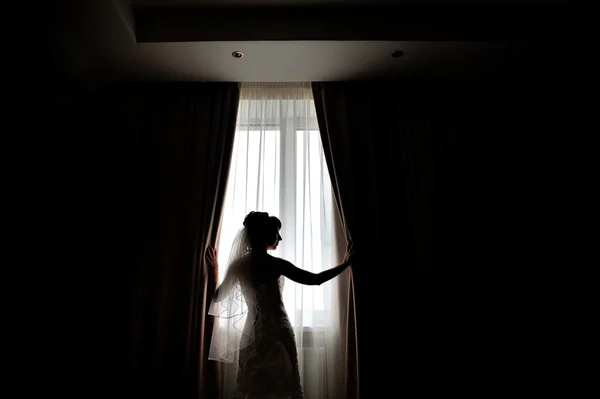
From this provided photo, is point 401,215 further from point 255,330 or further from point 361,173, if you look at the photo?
point 255,330

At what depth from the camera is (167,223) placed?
97.6 inches

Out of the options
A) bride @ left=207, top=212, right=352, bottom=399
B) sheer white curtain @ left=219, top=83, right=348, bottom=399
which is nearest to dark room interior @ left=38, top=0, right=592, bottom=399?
sheer white curtain @ left=219, top=83, right=348, bottom=399

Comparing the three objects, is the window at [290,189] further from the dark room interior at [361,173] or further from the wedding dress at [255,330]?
the wedding dress at [255,330]

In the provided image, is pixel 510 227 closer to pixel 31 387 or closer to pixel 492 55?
pixel 492 55

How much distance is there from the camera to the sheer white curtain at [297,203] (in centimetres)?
229

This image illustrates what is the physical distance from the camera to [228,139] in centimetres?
256

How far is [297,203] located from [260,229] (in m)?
0.48

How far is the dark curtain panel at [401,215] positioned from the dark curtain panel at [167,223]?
2.71ft

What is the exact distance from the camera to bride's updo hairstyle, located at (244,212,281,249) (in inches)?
82.4

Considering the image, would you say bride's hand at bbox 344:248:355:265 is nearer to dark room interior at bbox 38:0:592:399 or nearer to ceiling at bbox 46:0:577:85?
dark room interior at bbox 38:0:592:399

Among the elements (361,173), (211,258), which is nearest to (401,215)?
(361,173)

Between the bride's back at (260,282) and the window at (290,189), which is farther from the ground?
the window at (290,189)

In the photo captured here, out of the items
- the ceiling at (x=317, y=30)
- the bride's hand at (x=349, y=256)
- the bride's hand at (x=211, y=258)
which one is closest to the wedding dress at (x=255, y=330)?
the bride's hand at (x=211, y=258)

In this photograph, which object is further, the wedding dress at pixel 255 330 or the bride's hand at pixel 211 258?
the bride's hand at pixel 211 258
